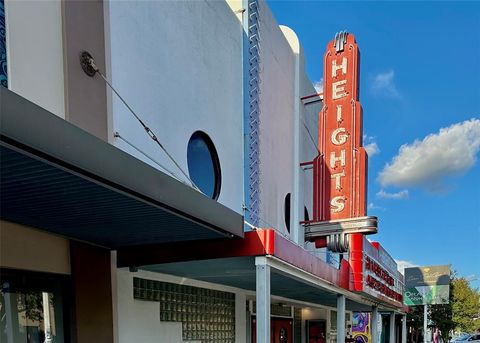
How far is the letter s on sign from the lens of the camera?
40.6 feet

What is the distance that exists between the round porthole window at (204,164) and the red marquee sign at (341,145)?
4.32 meters

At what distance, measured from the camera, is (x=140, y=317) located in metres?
6.64

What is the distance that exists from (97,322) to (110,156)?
10.5 feet

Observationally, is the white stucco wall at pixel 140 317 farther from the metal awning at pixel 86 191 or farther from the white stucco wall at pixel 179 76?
the white stucco wall at pixel 179 76

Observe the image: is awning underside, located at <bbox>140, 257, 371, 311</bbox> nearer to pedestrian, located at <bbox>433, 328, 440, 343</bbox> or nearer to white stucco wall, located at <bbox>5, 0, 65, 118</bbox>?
white stucco wall, located at <bbox>5, 0, 65, 118</bbox>

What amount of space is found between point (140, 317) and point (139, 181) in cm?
367

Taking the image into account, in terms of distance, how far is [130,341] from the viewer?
6398 millimetres

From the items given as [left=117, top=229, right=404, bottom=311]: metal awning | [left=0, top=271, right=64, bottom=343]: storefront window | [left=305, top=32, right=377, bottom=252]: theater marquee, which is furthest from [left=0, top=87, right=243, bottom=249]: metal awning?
[left=305, top=32, right=377, bottom=252]: theater marquee

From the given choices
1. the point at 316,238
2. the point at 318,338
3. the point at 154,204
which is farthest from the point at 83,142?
the point at 318,338

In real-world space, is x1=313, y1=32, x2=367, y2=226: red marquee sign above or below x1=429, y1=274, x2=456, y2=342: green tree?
above

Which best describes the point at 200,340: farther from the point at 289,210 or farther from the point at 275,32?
the point at 275,32

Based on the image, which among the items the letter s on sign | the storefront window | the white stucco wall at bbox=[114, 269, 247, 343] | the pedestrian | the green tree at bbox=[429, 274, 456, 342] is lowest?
the pedestrian

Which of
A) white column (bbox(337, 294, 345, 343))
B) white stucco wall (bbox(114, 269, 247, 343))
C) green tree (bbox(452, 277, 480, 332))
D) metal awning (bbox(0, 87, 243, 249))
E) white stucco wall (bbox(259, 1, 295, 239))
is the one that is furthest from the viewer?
green tree (bbox(452, 277, 480, 332))

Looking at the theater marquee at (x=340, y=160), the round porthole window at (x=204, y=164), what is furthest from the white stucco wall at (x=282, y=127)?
the round porthole window at (x=204, y=164)
